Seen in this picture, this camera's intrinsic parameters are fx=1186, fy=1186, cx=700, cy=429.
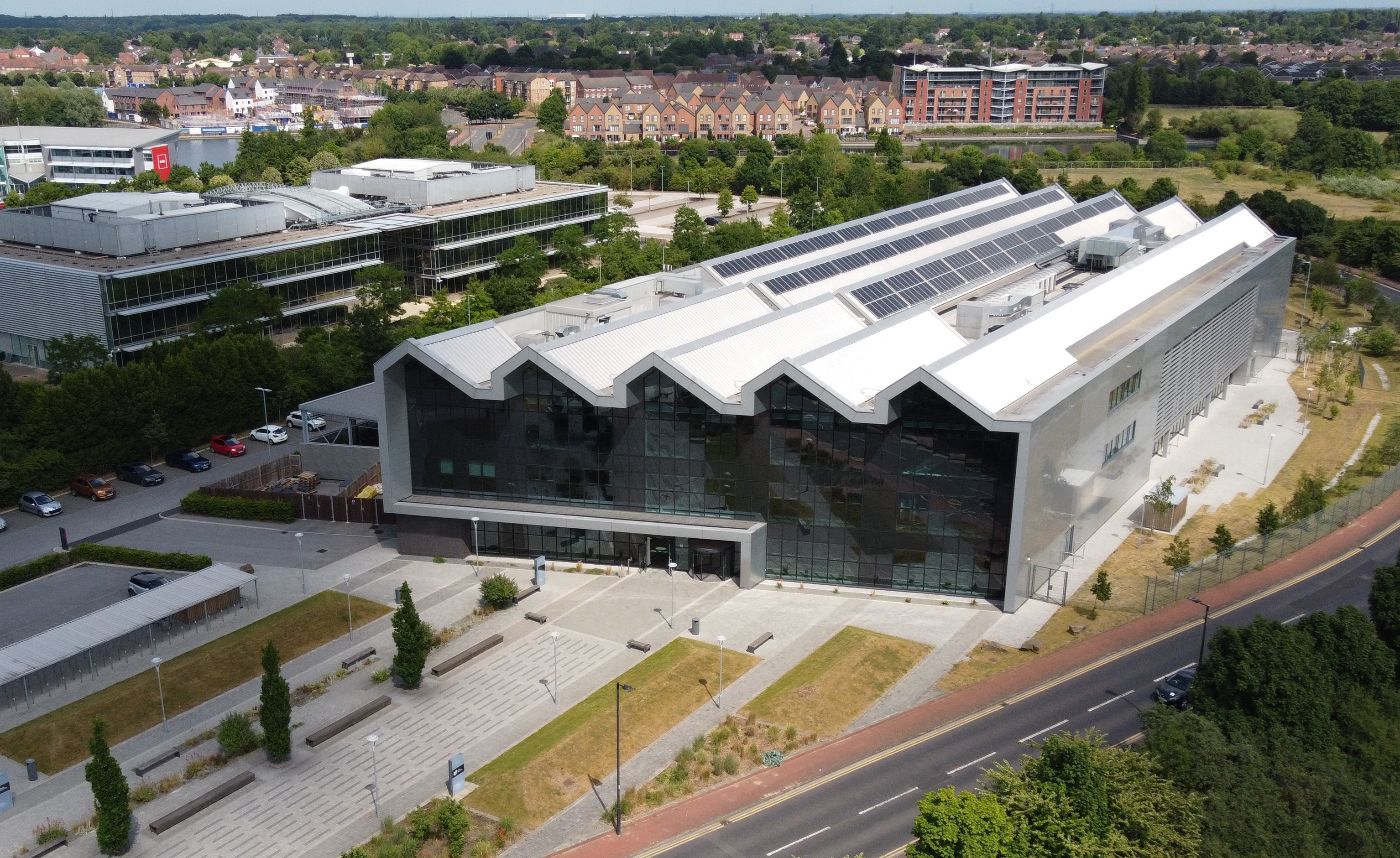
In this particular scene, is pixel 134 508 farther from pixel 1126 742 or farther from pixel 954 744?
pixel 1126 742

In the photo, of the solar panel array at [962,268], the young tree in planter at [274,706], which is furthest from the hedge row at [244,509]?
the solar panel array at [962,268]

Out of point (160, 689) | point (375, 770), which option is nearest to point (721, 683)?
point (375, 770)

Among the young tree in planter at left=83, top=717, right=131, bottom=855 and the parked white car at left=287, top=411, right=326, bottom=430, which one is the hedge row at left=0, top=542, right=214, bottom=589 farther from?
the young tree in planter at left=83, top=717, right=131, bottom=855

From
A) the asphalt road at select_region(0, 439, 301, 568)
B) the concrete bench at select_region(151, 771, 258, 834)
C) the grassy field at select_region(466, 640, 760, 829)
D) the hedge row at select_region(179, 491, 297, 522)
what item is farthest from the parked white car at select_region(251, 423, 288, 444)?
the concrete bench at select_region(151, 771, 258, 834)

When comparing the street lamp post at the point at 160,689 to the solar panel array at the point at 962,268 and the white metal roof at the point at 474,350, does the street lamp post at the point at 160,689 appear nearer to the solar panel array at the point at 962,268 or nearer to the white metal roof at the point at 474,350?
the white metal roof at the point at 474,350

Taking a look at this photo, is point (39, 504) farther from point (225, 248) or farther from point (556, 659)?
point (556, 659)
